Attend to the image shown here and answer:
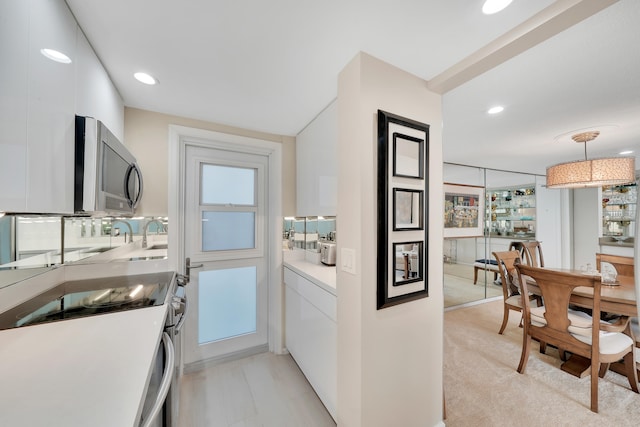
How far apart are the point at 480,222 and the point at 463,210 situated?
0.46 meters

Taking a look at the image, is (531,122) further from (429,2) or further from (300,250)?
(300,250)

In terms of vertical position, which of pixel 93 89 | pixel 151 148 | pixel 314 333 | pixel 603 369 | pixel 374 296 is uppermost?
pixel 93 89

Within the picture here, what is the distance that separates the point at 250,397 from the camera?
6.07 ft

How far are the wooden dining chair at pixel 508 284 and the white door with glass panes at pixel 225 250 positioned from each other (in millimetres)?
2816

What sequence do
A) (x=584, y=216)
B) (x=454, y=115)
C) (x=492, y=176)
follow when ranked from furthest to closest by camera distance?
(x=584, y=216) < (x=492, y=176) < (x=454, y=115)

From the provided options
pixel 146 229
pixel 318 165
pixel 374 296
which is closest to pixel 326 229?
pixel 318 165

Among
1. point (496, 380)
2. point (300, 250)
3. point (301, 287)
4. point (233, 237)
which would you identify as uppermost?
point (233, 237)

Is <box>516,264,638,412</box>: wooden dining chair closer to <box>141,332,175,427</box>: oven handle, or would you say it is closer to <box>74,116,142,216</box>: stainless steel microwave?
<box>141,332,175,427</box>: oven handle

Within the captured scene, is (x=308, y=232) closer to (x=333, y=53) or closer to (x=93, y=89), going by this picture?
(x=333, y=53)

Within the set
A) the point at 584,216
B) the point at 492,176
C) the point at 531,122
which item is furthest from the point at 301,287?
the point at 584,216

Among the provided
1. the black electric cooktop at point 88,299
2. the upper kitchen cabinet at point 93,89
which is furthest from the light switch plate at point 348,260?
the upper kitchen cabinet at point 93,89

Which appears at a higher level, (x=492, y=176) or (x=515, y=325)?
(x=492, y=176)

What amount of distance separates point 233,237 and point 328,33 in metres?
1.97

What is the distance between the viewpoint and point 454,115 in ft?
7.22
